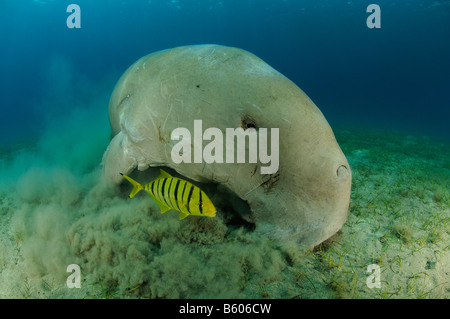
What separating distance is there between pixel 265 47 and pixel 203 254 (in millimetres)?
134968

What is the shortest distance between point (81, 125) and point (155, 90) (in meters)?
11.1

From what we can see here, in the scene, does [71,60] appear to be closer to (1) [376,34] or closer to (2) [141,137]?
(1) [376,34]

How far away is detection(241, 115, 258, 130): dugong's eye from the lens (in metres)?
2.70

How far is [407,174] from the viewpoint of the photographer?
19.4 feet

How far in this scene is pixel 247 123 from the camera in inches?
107

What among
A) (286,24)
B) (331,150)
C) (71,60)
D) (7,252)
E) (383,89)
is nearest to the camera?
(331,150)

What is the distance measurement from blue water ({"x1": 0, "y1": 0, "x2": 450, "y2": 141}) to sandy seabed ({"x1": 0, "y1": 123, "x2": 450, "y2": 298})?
45.6 ft

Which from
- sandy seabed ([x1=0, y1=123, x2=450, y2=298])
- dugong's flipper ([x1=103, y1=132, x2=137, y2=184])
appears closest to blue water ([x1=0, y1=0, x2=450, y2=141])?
dugong's flipper ([x1=103, y1=132, x2=137, y2=184])

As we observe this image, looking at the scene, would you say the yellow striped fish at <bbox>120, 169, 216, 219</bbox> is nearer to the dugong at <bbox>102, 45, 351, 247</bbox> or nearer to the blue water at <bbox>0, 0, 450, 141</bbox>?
the dugong at <bbox>102, 45, 351, 247</bbox>

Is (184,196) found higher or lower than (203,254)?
higher

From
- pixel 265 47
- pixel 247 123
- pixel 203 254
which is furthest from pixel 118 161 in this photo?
pixel 265 47

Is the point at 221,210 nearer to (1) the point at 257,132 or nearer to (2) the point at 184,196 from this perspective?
(2) the point at 184,196

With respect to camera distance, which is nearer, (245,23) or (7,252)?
(7,252)
